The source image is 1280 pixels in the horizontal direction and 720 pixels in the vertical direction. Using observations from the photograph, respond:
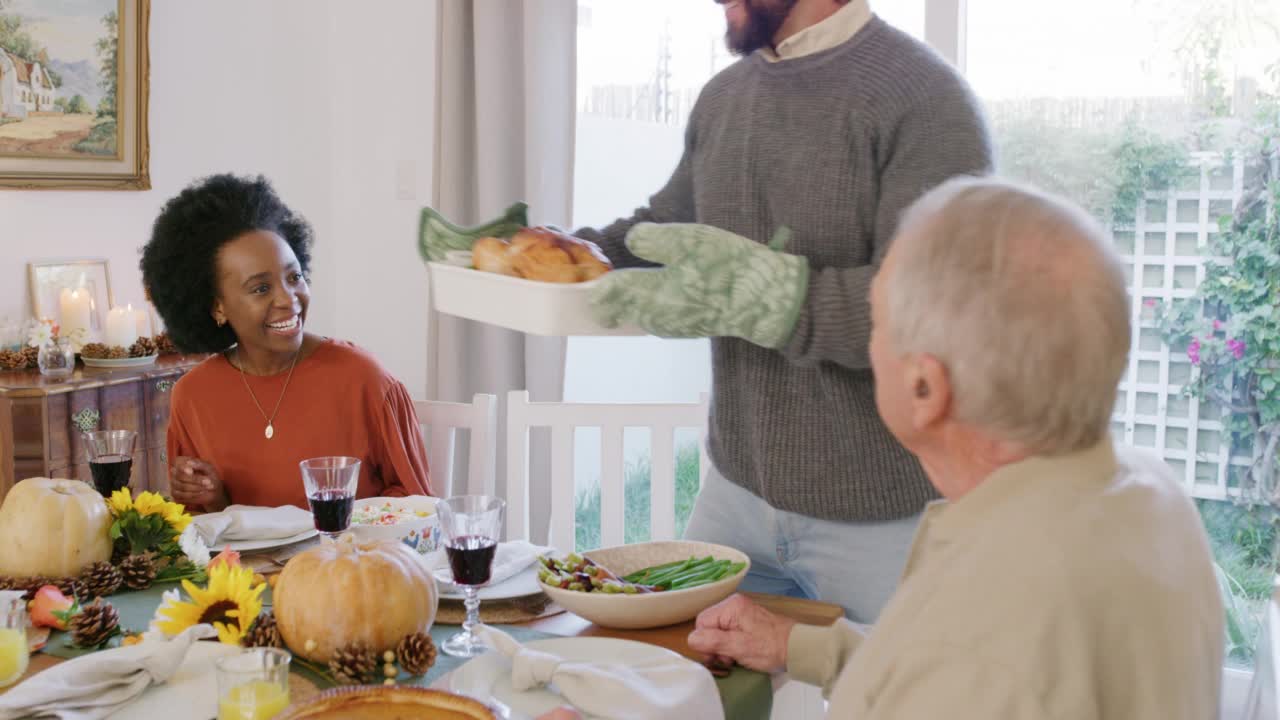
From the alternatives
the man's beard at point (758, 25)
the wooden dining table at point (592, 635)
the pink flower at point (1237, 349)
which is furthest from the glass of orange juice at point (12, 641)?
the pink flower at point (1237, 349)

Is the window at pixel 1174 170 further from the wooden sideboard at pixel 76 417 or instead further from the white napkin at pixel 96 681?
the white napkin at pixel 96 681

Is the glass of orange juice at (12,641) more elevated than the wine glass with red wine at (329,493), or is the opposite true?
the wine glass with red wine at (329,493)

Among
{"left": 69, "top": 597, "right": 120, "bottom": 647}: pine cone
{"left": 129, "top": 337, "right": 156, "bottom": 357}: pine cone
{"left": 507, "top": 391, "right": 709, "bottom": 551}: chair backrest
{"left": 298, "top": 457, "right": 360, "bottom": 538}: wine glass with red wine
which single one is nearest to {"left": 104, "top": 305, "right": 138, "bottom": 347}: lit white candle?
{"left": 129, "top": 337, "right": 156, "bottom": 357}: pine cone

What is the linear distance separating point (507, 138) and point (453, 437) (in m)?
1.44

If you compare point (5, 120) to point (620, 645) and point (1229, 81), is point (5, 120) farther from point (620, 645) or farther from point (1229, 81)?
point (1229, 81)

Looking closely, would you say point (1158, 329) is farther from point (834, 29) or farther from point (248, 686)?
point (248, 686)

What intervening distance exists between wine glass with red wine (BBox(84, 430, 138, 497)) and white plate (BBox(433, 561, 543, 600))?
0.55 m

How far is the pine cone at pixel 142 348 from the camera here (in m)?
3.25

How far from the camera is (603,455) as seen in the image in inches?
88.4

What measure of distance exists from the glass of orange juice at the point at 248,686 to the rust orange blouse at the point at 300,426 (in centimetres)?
112

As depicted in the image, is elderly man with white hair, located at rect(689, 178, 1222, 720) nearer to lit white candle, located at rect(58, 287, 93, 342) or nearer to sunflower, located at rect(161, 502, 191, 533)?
sunflower, located at rect(161, 502, 191, 533)

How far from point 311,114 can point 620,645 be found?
3151mm

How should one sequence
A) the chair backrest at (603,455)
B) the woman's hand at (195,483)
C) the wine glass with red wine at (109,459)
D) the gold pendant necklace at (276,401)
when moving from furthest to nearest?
the gold pendant necklace at (276,401) < the chair backrest at (603,455) < the woman's hand at (195,483) < the wine glass with red wine at (109,459)

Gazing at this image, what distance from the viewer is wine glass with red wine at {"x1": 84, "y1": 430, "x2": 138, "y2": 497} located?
5.90 feet
